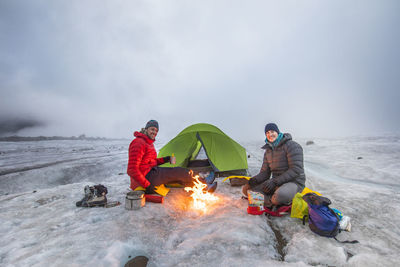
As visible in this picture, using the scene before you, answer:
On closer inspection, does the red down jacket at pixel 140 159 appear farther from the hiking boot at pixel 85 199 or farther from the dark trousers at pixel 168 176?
the hiking boot at pixel 85 199

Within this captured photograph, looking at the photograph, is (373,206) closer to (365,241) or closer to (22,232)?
(365,241)

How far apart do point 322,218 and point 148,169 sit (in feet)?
12.9

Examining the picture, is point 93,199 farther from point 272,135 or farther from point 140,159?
point 272,135

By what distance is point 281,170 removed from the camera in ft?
13.4

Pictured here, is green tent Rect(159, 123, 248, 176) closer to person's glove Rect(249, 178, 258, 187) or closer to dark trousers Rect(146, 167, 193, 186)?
dark trousers Rect(146, 167, 193, 186)

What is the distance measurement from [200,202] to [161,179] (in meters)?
1.26

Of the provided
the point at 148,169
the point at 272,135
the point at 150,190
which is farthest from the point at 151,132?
the point at 272,135

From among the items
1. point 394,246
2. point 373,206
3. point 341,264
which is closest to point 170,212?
point 341,264

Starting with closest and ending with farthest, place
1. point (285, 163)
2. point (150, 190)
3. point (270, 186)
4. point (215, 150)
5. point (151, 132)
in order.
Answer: point (270, 186) < point (285, 163) < point (150, 190) < point (151, 132) < point (215, 150)

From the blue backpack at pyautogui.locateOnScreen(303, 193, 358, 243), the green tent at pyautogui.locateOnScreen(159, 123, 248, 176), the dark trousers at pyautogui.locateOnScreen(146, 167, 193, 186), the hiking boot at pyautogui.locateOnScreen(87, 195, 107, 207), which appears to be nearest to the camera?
the blue backpack at pyautogui.locateOnScreen(303, 193, 358, 243)

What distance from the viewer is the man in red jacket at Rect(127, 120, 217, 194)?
414cm

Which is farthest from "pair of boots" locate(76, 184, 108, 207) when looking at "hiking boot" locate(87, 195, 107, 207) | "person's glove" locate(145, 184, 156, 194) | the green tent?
the green tent

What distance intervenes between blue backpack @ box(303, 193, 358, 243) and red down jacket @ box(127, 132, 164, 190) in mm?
3584

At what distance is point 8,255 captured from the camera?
232cm
